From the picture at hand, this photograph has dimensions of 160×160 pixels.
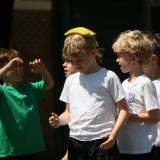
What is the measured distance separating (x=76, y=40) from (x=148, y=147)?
2.79ft

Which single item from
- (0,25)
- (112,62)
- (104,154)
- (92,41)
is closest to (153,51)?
(92,41)

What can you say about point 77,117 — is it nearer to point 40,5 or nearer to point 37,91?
point 37,91

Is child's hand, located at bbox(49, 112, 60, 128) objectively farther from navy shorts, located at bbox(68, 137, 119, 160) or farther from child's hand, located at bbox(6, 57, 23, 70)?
child's hand, located at bbox(6, 57, 23, 70)

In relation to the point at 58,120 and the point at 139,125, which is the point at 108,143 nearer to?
the point at 139,125

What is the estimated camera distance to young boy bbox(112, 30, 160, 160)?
3.48 metres

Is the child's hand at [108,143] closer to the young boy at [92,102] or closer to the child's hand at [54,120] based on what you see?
the young boy at [92,102]

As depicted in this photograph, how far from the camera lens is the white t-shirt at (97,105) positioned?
3.44 meters

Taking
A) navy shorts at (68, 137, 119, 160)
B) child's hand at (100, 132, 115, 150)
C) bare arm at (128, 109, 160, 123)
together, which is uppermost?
bare arm at (128, 109, 160, 123)

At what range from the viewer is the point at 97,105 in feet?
11.3

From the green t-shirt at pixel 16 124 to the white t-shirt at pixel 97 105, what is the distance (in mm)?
518

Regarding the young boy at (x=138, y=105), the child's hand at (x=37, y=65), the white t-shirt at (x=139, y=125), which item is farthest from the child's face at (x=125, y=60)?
the child's hand at (x=37, y=65)

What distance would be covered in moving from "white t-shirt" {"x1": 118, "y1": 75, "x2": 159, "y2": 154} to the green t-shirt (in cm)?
72

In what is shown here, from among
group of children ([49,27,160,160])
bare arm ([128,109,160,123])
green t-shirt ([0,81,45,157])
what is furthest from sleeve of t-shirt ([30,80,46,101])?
bare arm ([128,109,160,123])

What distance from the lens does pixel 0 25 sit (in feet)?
19.9
